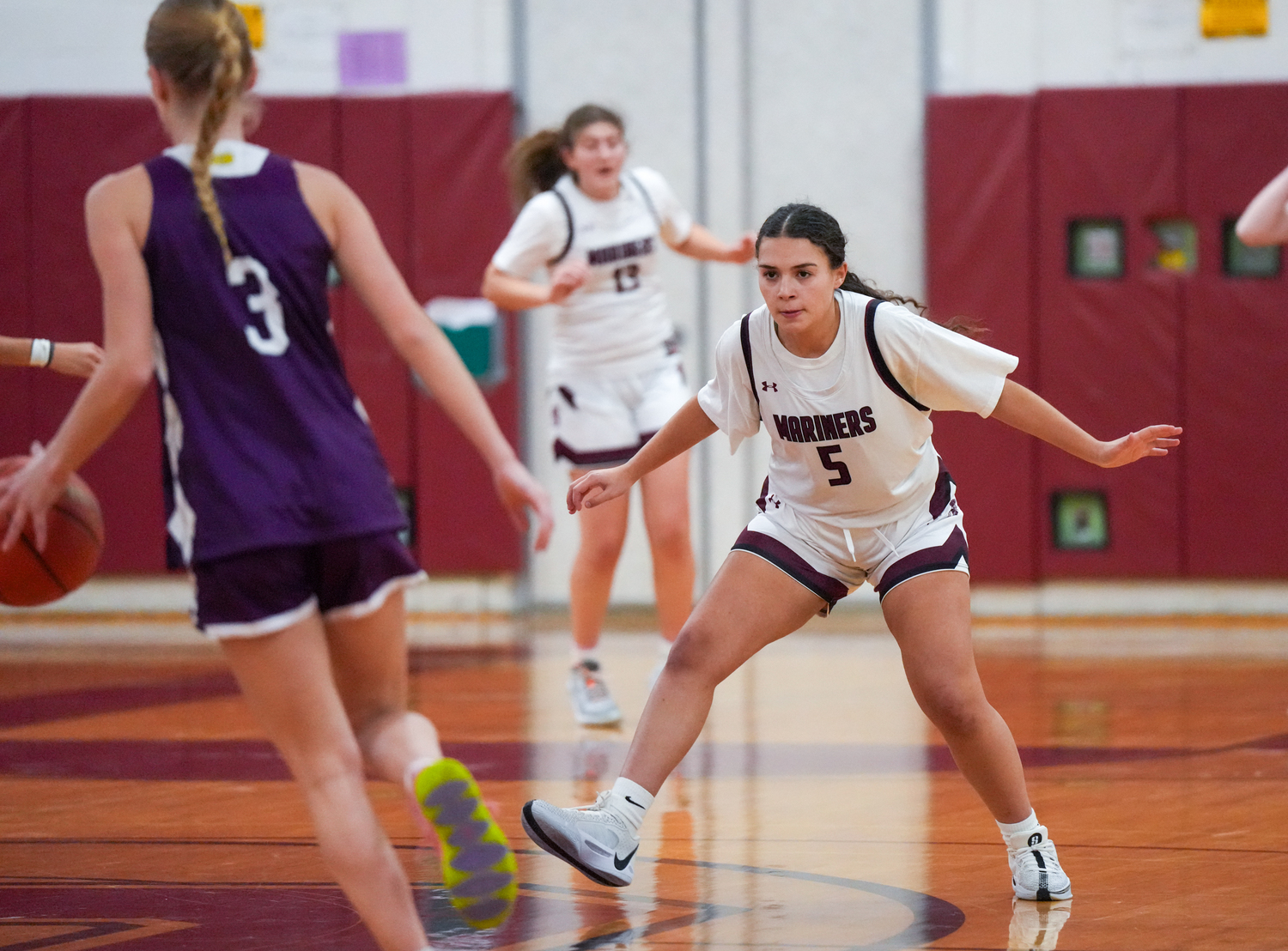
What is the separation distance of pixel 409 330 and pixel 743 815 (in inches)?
83.3

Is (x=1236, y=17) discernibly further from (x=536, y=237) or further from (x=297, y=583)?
(x=297, y=583)

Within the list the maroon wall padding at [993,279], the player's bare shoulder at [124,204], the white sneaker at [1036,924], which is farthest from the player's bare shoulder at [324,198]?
the maroon wall padding at [993,279]

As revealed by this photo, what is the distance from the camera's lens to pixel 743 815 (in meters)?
4.17

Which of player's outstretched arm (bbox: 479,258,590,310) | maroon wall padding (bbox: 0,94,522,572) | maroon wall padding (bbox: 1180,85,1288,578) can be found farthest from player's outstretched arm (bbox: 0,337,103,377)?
maroon wall padding (bbox: 1180,85,1288,578)

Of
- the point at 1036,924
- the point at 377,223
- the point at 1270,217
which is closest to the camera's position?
the point at 1036,924

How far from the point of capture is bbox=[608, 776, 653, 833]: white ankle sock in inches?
125

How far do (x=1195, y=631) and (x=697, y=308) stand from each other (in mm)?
3328

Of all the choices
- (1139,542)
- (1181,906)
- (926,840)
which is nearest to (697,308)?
(1139,542)

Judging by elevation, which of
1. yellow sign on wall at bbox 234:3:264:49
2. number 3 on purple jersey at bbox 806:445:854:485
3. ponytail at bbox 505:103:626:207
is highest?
yellow sign on wall at bbox 234:3:264:49

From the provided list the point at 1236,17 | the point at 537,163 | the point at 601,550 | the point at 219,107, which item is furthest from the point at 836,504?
the point at 1236,17

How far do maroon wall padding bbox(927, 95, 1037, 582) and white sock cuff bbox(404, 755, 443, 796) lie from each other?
6.87 meters

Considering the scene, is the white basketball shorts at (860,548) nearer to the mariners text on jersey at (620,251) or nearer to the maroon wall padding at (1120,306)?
the mariners text on jersey at (620,251)

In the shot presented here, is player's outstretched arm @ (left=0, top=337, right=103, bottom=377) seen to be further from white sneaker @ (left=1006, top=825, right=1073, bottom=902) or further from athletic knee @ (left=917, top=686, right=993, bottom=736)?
white sneaker @ (left=1006, top=825, right=1073, bottom=902)

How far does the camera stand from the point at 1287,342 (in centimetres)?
887
